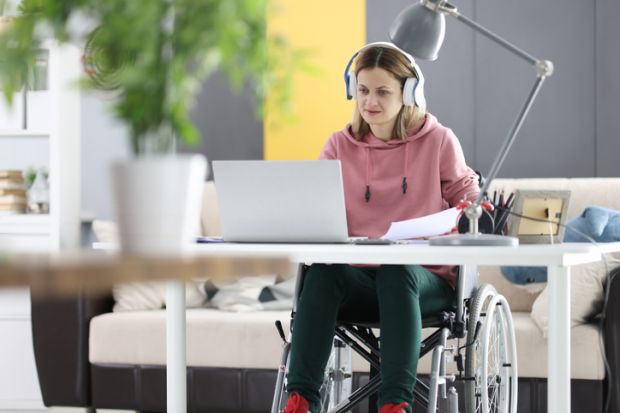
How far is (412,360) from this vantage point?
213 centimetres

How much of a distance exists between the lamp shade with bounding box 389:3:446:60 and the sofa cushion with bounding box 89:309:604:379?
135cm

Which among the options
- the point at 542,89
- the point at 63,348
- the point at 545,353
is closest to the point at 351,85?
the point at 545,353

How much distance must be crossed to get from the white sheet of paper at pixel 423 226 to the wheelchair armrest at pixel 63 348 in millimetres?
1842

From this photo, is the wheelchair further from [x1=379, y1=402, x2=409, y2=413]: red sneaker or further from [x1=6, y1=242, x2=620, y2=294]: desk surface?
[x1=6, y1=242, x2=620, y2=294]: desk surface

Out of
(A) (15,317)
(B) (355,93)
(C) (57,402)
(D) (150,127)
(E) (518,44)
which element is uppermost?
(E) (518,44)

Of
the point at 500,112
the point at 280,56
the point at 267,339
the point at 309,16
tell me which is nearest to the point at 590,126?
the point at 500,112

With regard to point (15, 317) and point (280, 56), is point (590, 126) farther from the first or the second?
point (280, 56)

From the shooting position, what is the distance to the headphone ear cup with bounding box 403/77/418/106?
2.59 metres

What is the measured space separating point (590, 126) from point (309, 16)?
4.27 feet

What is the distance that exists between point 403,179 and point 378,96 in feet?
0.83

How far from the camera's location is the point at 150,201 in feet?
3.37

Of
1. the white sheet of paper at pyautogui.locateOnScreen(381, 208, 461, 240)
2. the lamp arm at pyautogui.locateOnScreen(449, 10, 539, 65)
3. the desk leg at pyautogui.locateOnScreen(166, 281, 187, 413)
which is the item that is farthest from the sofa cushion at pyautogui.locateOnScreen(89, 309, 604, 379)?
the lamp arm at pyautogui.locateOnScreen(449, 10, 539, 65)

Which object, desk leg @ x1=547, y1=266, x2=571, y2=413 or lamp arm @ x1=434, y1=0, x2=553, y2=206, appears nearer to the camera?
desk leg @ x1=547, y1=266, x2=571, y2=413

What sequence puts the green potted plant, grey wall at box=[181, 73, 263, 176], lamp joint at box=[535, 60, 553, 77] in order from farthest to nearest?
grey wall at box=[181, 73, 263, 176]
lamp joint at box=[535, 60, 553, 77]
the green potted plant
